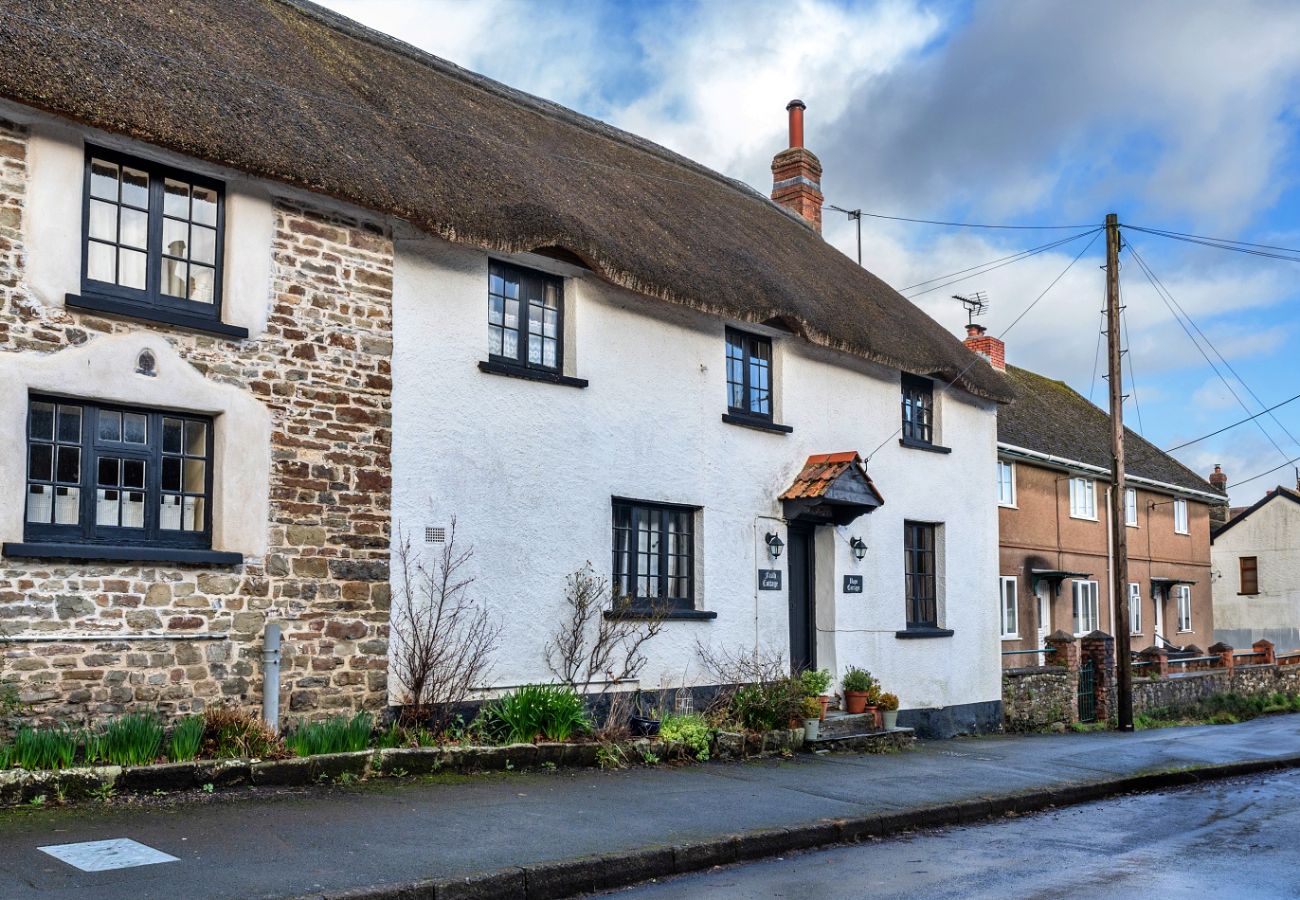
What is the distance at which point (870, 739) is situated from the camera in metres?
15.2

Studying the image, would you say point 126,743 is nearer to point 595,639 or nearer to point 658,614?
point 595,639

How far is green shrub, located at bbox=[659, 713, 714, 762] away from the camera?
12602mm

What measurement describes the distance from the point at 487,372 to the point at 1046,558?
1700cm

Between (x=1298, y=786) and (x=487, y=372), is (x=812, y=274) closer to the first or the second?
(x=487, y=372)

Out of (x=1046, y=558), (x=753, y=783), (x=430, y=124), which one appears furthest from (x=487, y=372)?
(x=1046, y=558)

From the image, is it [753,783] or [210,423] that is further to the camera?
[753,783]

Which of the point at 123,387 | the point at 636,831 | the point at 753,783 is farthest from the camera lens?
the point at 753,783

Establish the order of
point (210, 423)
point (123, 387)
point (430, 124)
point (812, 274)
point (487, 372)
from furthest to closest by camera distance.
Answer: point (812, 274)
point (430, 124)
point (487, 372)
point (210, 423)
point (123, 387)

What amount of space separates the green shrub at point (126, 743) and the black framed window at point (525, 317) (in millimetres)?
4936

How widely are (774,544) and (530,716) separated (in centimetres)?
487

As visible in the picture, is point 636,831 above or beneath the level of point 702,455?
beneath

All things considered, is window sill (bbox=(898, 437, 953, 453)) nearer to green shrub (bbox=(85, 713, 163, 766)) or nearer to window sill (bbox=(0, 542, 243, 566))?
window sill (bbox=(0, 542, 243, 566))

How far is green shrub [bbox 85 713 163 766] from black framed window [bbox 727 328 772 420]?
8.12 m

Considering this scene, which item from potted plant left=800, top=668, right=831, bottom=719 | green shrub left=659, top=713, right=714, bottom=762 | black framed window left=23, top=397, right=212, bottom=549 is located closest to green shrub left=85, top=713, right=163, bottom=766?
black framed window left=23, top=397, right=212, bottom=549
